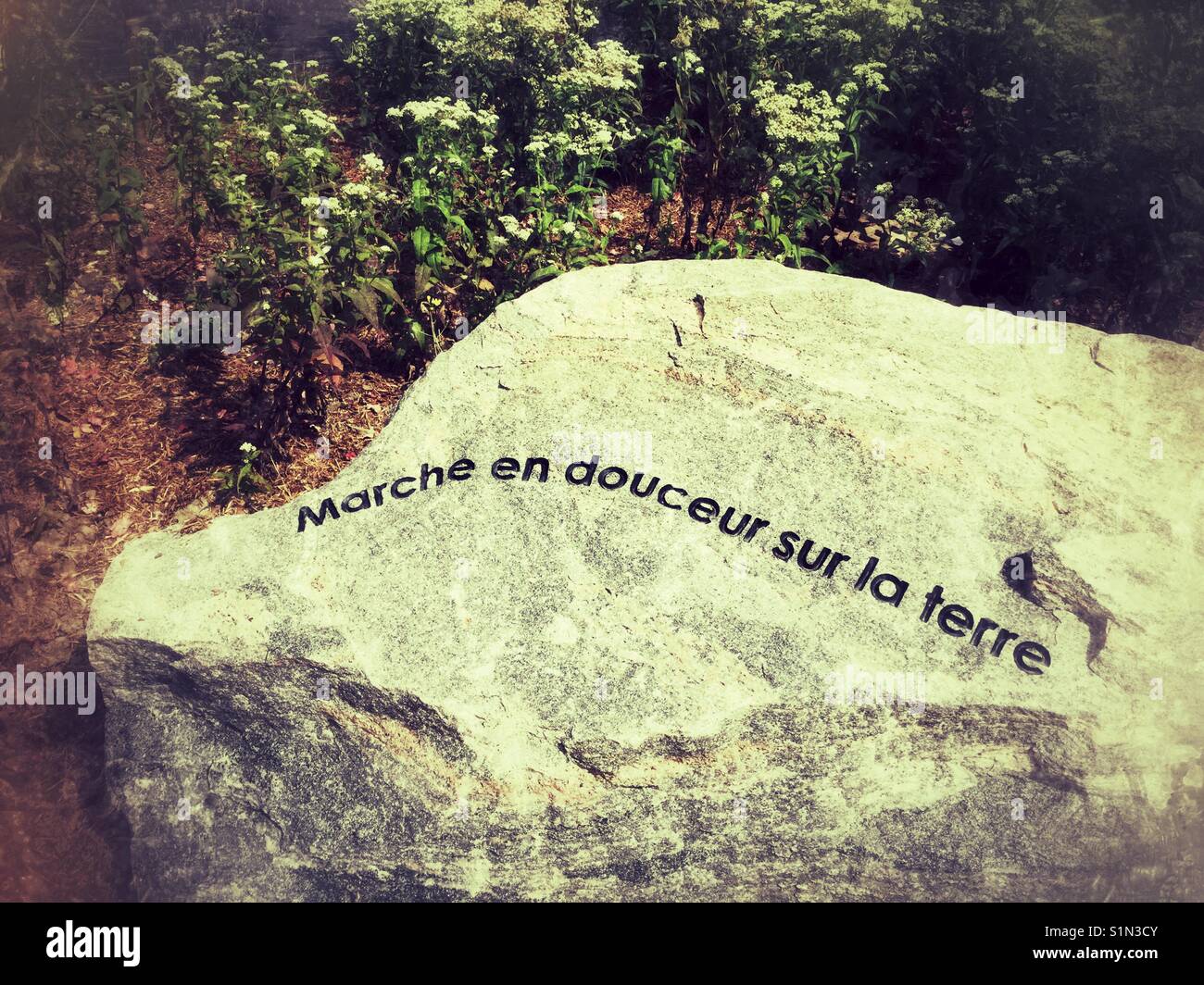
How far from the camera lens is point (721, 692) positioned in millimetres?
4133

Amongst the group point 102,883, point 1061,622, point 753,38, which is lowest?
point 102,883

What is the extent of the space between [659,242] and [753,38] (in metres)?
1.64

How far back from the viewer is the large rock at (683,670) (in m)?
4.14

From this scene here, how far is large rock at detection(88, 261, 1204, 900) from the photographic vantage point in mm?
4141

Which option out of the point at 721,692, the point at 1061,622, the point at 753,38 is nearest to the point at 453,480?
the point at 721,692

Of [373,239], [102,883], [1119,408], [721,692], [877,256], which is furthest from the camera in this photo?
[877,256]

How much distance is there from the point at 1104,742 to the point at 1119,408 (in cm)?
185

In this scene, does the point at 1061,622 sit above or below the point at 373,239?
below

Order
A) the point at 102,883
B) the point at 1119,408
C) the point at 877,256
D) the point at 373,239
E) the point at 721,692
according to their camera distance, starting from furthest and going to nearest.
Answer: the point at 877,256
the point at 373,239
the point at 1119,408
the point at 102,883
the point at 721,692

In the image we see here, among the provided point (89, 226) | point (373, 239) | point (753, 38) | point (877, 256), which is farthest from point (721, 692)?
point (89, 226)

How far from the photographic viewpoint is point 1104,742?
417cm

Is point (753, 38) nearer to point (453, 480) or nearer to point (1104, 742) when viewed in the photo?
point (453, 480)

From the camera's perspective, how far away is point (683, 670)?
4188 millimetres

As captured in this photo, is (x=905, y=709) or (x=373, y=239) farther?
(x=373, y=239)
